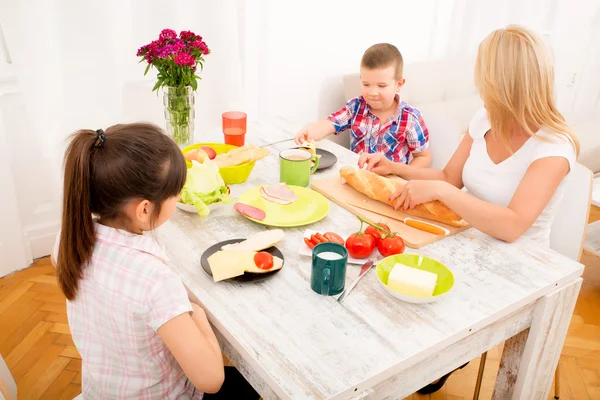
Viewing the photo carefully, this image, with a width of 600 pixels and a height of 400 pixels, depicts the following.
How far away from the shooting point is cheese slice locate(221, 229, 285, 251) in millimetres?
1427

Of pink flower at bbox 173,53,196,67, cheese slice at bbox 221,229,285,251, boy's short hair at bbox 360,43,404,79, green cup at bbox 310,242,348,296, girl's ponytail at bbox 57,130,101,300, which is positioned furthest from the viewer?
boy's short hair at bbox 360,43,404,79

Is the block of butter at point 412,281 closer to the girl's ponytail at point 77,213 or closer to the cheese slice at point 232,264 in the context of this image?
the cheese slice at point 232,264

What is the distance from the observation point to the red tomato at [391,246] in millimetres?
1435

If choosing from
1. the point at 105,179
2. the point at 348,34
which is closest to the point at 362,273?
the point at 105,179

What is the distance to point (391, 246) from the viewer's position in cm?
143

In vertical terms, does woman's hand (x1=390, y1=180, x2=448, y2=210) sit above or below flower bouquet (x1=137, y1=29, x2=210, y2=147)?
below

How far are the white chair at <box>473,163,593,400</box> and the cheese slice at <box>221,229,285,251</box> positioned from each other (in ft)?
2.56

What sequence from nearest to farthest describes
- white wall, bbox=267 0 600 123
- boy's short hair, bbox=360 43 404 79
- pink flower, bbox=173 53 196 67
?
1. pink flower, bbox=173 53 196 67
2. boy's short hair, bbox=360 43 404 79
3. white wall, bbox=267 0 600 123

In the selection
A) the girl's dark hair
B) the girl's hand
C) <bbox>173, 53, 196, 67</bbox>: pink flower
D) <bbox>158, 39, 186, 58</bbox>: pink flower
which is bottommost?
the girl's hand

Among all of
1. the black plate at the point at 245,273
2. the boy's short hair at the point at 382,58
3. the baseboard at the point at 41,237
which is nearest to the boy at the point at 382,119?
the boy's short hair at the point at 382,58

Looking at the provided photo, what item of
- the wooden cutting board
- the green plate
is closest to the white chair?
the wooden cutting board

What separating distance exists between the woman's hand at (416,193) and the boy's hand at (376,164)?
31 centimetres

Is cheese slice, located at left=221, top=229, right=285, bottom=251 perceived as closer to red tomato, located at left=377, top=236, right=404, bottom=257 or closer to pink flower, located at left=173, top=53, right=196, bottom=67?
red tomato, located at left=377, top=236, right=404, bottom=257

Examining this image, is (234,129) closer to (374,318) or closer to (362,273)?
(362,273)
